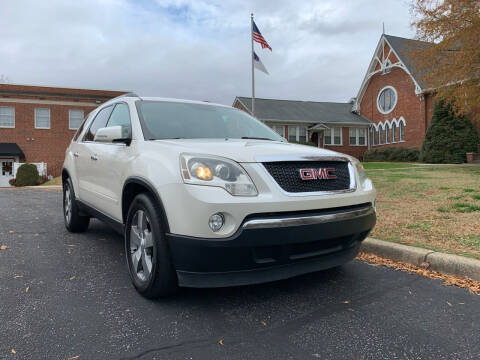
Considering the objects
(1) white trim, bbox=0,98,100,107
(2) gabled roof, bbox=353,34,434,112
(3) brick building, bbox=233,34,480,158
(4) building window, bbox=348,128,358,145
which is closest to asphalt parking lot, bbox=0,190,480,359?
(3) brick building, bbox=233,34,480,158

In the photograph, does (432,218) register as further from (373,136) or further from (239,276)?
(373,136)

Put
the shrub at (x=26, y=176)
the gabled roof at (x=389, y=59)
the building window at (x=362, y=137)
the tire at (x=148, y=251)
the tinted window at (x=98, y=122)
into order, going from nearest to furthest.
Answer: the tire at (x=148, y=251)
the tinted window at (x=98, y=122)
the shrub at (x=26, y=176)
the gabled roof at (x=389, y=59)
the building window at (x=362, y=137)

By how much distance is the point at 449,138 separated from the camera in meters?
22.2

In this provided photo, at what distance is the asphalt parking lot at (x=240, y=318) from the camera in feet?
7.47

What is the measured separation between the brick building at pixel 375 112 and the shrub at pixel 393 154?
96cm

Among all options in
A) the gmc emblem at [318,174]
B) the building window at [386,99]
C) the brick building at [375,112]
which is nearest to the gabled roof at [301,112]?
the brick building at [375,112]

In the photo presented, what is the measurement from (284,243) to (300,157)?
0.71 m

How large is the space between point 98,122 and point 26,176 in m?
20.5

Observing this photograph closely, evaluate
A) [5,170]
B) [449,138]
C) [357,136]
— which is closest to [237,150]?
[449,138]

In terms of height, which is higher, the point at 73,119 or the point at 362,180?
the point at 73,119

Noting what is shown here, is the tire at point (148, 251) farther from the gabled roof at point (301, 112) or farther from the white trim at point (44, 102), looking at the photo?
the white trim at point (44, 102)

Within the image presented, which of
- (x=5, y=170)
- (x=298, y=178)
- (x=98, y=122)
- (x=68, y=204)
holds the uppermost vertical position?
(x=98, y=122)

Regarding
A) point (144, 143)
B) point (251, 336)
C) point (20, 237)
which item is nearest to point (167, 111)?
point (144, 143)

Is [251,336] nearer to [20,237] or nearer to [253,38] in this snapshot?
[20,237]
